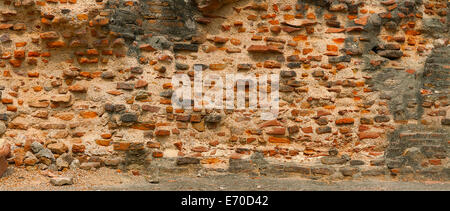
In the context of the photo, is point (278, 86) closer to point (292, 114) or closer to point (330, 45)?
point (292, 114)

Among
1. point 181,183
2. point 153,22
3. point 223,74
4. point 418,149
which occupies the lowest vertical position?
point 181,183

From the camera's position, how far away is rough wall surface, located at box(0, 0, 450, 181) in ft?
15.2

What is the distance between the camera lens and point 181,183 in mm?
4332

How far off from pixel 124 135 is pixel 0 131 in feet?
4.17

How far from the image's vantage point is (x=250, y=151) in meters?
4.73

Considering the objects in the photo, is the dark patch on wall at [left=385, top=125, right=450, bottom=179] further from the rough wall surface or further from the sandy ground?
the sandy ground

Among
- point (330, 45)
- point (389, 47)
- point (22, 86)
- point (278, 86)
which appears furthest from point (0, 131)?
A: point (389, 47)

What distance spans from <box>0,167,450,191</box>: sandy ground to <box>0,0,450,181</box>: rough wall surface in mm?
117

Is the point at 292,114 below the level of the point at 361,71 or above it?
below

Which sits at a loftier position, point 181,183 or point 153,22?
point 153,22

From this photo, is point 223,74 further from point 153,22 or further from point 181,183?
point 181,183

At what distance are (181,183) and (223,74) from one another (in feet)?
4.23

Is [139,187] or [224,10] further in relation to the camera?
[224,10]

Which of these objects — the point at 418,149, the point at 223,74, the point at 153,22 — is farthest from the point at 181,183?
the point at 418,149
